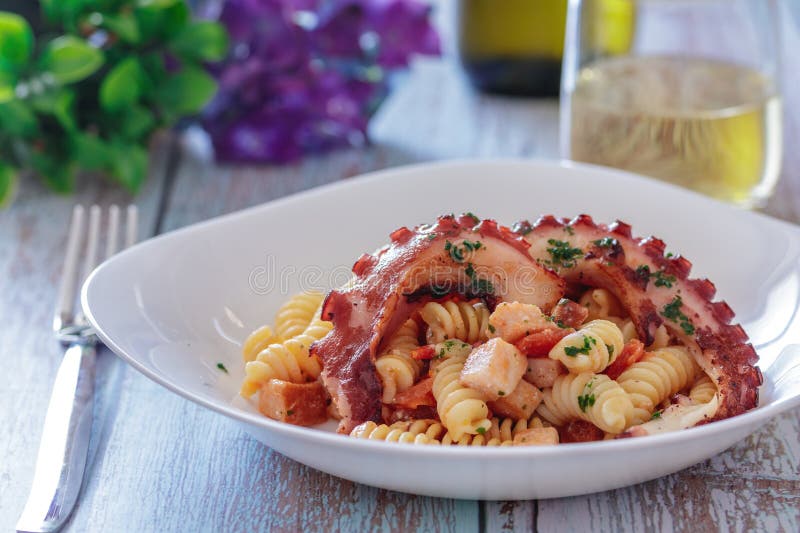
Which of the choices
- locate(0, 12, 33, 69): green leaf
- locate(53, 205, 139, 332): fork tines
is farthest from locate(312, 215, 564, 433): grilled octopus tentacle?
locate(0, 12, 33, 69): green leaf

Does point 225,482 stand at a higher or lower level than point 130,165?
higher

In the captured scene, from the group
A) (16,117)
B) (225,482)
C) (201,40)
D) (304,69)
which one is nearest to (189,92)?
(201,40)

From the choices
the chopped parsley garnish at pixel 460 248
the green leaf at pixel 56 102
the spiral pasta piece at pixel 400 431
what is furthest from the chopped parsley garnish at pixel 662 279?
the green leaf at pixel 56 102

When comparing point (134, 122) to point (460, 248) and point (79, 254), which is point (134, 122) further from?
point (460, 248)

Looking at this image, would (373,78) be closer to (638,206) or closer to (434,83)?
A: (434,83)

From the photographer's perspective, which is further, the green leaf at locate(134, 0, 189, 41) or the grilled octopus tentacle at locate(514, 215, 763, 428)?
the green leaf at locate(134, 0, 189, 41)

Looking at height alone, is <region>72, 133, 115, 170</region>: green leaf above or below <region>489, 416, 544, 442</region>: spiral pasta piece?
below

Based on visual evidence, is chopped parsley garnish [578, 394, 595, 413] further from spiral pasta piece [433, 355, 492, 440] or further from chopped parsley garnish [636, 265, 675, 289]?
chopped parsley garnish [636, 265, 675, 289]
